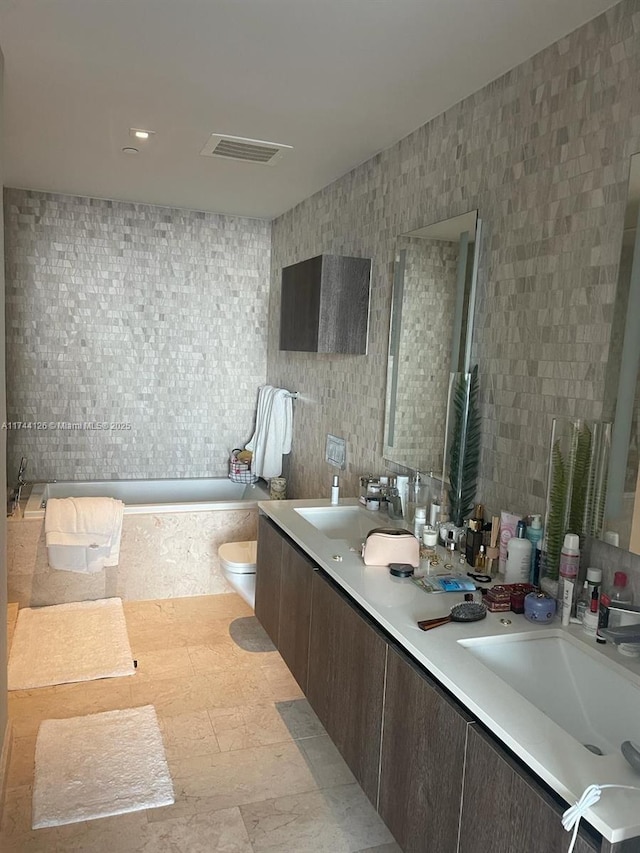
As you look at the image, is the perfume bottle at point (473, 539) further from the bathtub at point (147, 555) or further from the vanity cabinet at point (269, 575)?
the bathtub at point (147, 555)

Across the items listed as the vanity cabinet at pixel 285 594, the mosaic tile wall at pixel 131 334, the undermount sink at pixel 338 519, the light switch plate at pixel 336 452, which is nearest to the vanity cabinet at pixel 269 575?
the vanity cabinet at pixel 285 594

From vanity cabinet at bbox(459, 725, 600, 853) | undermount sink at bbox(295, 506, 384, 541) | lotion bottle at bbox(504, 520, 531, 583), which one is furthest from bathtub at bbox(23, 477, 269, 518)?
vanity cabinet at bbox(459, 725, 600, 853)

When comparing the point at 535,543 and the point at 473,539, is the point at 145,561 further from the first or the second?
the point at 535,543

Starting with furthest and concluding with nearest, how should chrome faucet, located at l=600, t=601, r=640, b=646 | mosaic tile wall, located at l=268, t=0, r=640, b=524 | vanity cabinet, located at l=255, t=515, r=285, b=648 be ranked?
vanity cabinet, located at l=255, t=515, r=285, b=648 < mosaic tile wall, located at l=268, t=0, r=640, b=524 < chrome faucet, located at l=600, t=601, r=640, b=646

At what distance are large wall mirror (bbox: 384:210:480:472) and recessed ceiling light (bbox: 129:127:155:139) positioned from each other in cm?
127

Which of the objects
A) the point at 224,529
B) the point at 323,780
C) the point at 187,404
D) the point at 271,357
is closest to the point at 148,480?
the point at 187,404

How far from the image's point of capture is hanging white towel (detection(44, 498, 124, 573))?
363cm

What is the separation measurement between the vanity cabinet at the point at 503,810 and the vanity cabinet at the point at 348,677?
1.44 ft

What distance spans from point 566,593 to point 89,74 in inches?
95.8

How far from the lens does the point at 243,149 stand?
318 cm

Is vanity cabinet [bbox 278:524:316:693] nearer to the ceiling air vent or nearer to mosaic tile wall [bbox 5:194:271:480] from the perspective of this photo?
the ceiling air vent

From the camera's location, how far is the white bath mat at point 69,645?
10.0 feet

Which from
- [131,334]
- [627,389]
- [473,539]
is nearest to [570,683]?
[473,539]

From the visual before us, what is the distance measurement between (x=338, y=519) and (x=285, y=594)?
19.5 inches
